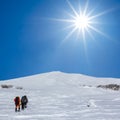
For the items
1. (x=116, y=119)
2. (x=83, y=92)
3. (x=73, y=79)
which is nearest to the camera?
(x=116, y=119)

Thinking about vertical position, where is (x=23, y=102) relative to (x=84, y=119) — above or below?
above

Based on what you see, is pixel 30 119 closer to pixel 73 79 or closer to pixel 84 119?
pixel 84 119

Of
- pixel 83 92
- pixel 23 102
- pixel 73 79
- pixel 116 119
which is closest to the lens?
pixel 116 119

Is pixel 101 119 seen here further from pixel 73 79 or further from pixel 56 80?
pixel 73 79

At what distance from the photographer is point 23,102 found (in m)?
25.4

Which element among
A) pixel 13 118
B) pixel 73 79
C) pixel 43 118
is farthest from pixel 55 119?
pixel 73 79

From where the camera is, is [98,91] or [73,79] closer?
[98,91]

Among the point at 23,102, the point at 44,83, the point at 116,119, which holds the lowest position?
the point at 116,119

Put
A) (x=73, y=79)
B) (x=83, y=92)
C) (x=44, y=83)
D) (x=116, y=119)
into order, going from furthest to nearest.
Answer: (x=73, y=79)
(x=44, y=83)
(x=83, y=92)
(x=116, y=119)

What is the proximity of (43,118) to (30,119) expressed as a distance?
2.86 ft

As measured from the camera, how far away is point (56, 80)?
256 ft

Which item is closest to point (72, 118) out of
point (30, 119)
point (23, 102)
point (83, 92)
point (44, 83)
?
point (30, 119)

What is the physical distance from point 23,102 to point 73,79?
59.1m

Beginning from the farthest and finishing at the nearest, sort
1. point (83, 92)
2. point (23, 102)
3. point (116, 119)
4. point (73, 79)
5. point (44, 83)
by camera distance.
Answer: point (73, 79)
point (44, 83)
point (83, 92)
point (23, 102)
point (116, 119)
